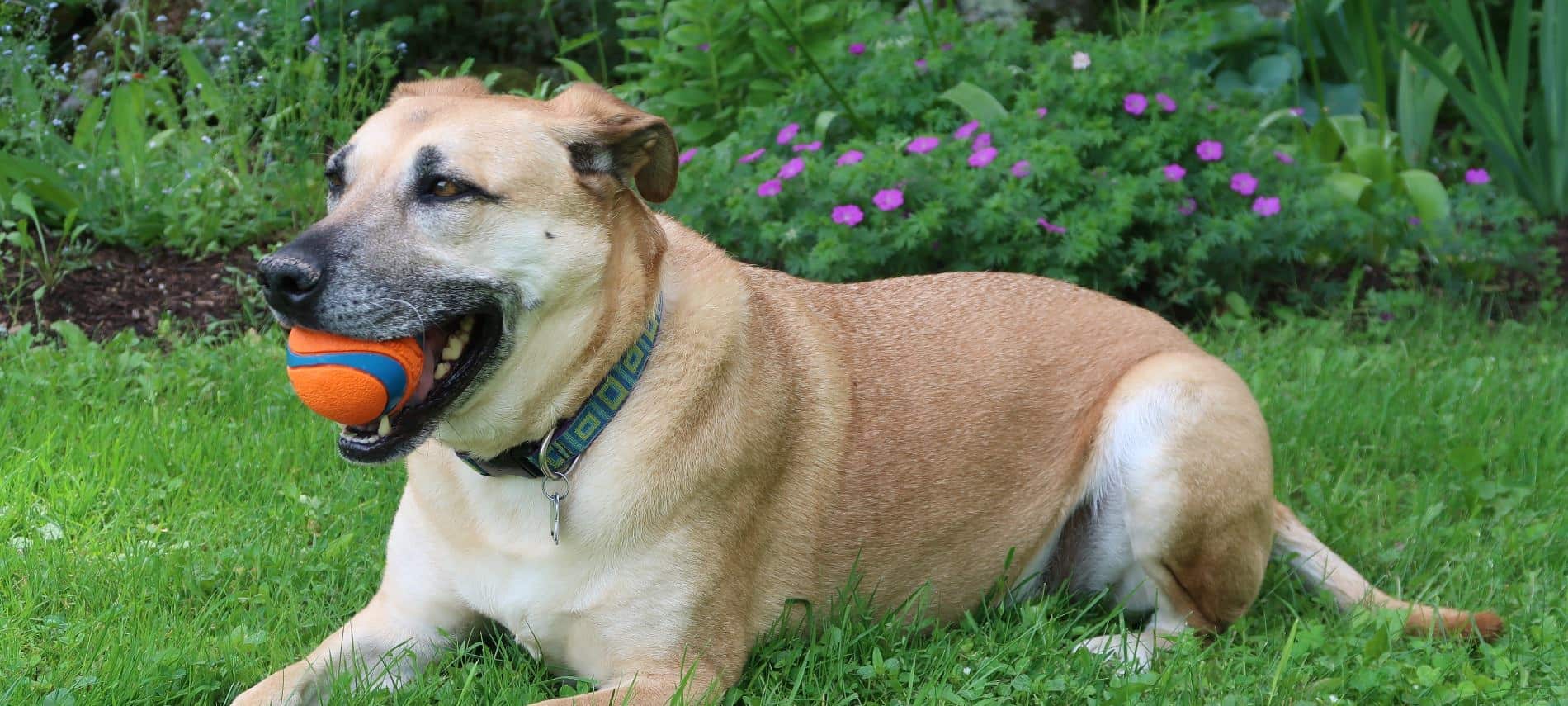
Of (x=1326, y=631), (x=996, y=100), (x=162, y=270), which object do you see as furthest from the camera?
(x=996, y=100)

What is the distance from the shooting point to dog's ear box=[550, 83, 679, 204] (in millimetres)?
3141

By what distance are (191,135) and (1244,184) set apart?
4709 millimetres

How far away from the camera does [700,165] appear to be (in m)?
6.21

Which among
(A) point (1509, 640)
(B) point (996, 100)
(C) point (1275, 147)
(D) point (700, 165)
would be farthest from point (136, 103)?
(A) point (1509, 640)

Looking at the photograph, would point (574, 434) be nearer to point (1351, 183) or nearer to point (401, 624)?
point (401, 624)

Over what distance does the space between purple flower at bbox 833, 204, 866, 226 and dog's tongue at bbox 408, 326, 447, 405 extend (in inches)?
116

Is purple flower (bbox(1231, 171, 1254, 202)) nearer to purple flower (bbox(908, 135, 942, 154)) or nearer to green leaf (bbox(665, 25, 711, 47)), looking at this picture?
purple flower (bbox(908, 135, 942, 154))

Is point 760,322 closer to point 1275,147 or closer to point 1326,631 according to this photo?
point 1326,631

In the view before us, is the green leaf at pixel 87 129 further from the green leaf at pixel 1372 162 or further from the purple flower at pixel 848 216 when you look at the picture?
the green leaf at pixel 1372 162

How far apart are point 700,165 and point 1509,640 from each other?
3.72m

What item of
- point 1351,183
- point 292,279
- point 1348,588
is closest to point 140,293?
point 292,279

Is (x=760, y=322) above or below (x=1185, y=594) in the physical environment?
above

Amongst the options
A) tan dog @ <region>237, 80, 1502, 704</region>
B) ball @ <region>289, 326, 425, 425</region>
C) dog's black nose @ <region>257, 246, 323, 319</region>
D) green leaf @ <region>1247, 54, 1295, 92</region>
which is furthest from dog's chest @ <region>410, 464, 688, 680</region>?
green leaf @ <region>1247, 54, 1295, 92</region>

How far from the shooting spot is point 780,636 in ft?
11.4
